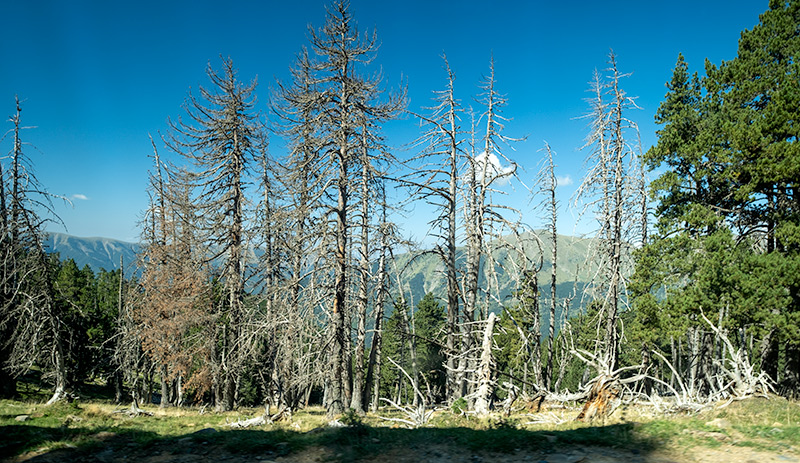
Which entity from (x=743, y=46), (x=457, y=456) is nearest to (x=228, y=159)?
(x=457, y=456)

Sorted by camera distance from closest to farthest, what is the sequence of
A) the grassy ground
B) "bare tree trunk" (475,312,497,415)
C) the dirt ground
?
the dirt ground
the grassy ground
"bare tree trunk" (475,312,497,415)

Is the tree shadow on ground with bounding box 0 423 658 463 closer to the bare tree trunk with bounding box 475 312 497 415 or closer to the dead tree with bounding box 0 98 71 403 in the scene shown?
the bare tree trunk with bounding box 475 312 497 415

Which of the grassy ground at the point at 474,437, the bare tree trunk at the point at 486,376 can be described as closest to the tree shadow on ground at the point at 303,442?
the grassy ground at the point at 474,437

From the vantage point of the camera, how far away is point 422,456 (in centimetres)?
568

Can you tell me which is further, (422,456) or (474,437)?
(474,437)

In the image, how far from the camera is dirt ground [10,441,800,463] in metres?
5.13

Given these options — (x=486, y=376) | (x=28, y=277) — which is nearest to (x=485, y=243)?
(x=486, y=376)

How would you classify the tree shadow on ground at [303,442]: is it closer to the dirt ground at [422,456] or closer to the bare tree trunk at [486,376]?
the dirt ground at [422,456]

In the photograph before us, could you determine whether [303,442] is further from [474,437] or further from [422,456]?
[474,437]

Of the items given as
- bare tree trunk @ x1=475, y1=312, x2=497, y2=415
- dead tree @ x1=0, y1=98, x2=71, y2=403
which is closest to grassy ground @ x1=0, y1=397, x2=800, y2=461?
bare tree trunk @ x1=475, y1=312, x2=497, y2=415

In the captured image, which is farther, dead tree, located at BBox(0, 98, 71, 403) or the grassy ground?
dead tree, located at BBox(0, 98, 71, 403)

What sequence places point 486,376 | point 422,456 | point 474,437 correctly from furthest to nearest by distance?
1. point 486,376
2. point 474,437
3. point 422,456

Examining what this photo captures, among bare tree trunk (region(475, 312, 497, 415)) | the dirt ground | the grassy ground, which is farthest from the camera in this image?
bare tree trunk (region(475, 312, 497, 415))

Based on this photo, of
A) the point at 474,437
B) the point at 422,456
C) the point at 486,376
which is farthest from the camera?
the point at 486,376
